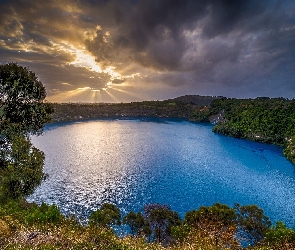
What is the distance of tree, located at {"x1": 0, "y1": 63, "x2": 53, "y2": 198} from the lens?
2422cm

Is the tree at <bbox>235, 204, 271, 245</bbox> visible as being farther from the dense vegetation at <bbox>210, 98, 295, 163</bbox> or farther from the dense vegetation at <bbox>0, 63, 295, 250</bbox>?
the dense vegetation at <bbox>210, 98, 295, 163</bbox>

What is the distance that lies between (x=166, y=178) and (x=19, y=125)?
5019cm

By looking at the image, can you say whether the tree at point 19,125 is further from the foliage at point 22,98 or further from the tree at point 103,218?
the tree at point 103,218

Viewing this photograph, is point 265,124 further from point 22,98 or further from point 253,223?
point 22,98

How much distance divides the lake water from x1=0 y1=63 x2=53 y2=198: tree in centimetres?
2151

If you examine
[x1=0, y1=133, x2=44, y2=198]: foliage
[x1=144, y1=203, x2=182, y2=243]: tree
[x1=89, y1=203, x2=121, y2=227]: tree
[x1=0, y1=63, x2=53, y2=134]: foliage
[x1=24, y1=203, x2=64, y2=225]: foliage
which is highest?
[x1=0, y1=63, x2=53, y2=134]: foliage

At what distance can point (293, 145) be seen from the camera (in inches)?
4104

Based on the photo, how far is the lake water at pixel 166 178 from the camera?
172ft

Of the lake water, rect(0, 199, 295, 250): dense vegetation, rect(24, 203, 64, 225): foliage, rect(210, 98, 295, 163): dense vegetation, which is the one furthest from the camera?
rect(210, 98, 295, 163): dense vegetation

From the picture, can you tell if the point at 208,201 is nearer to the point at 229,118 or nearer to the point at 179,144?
the point at 179,144

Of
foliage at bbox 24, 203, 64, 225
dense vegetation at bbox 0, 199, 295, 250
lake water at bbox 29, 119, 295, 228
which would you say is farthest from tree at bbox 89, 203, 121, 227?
lake water at bbox 29, 119, 295, 228

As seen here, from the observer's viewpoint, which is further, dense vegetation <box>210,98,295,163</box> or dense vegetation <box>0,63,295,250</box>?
dense vegetation <box>210,98,295,163</box>

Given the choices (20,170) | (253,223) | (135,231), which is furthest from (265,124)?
(20,170)

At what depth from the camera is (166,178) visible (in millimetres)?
68688
